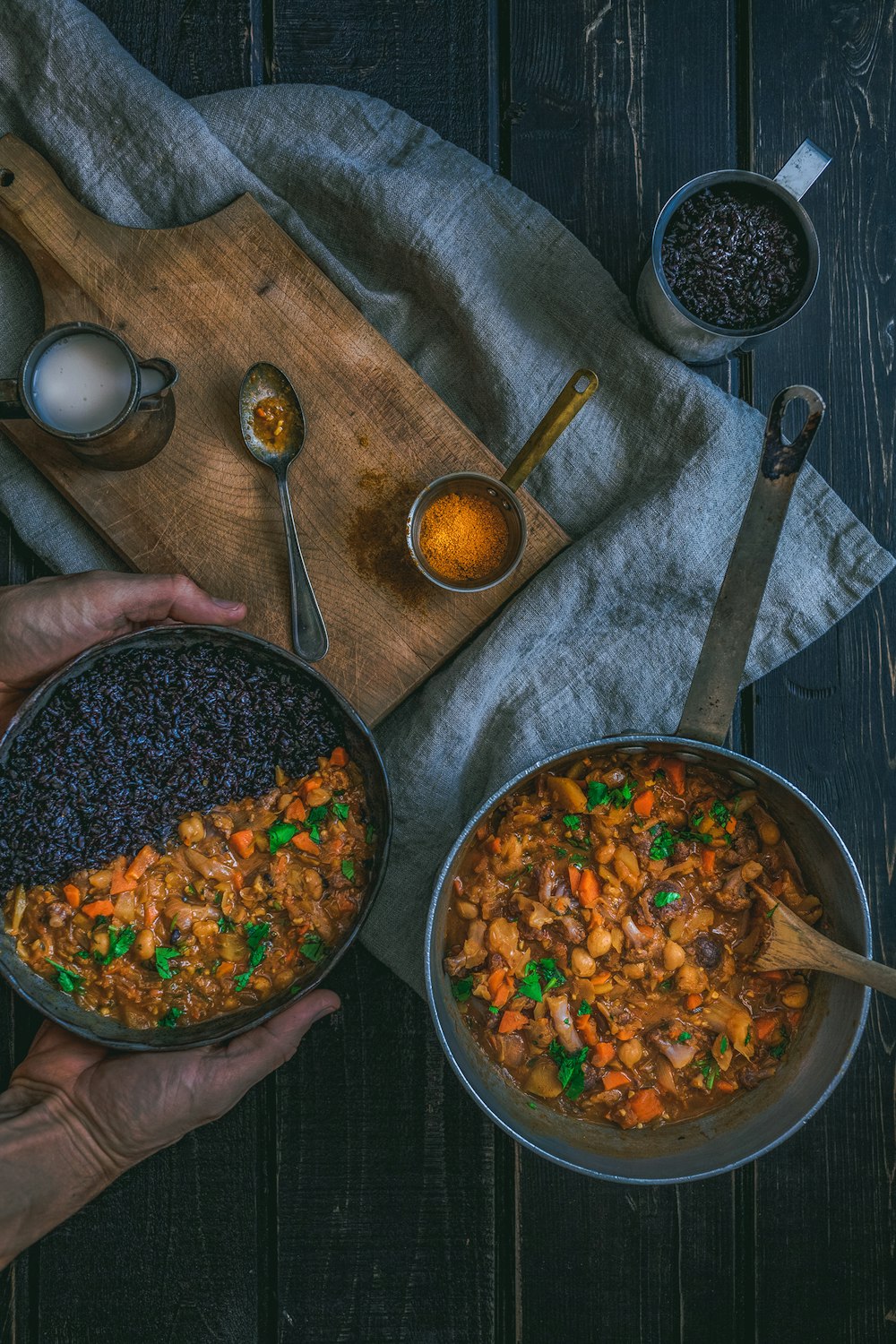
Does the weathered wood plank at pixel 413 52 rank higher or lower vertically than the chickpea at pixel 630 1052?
higher

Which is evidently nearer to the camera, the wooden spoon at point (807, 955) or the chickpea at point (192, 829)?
the wooden spoon at point (807, 955)

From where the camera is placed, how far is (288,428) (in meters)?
2.77

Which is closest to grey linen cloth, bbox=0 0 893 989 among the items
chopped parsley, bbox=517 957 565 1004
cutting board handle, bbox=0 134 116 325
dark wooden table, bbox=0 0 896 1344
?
cutting board handle, bbox=0 134 116 325

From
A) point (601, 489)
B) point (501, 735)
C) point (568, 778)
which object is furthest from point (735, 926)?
point (601, 489)

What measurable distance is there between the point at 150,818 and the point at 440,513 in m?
1.12

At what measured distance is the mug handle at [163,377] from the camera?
2.65 meters

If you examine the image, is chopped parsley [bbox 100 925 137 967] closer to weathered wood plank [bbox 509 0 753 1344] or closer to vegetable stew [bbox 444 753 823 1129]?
vegetable stew [bbox 444 753 823 1129]

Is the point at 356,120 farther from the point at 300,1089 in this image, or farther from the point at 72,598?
the point at 300,1089

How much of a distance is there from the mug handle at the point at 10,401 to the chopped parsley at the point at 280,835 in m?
1.30

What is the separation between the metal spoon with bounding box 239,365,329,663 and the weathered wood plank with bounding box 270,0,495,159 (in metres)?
0.94

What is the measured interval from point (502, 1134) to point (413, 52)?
10.5 ft

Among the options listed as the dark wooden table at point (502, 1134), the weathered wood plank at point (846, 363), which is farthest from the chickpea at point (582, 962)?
the weathered wood plank at point (846, 363)

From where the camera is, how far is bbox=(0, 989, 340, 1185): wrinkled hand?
2502 millimetres

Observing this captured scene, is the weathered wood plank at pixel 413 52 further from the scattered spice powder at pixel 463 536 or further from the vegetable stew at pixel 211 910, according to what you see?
the vegetable stew at pixel 211 910
